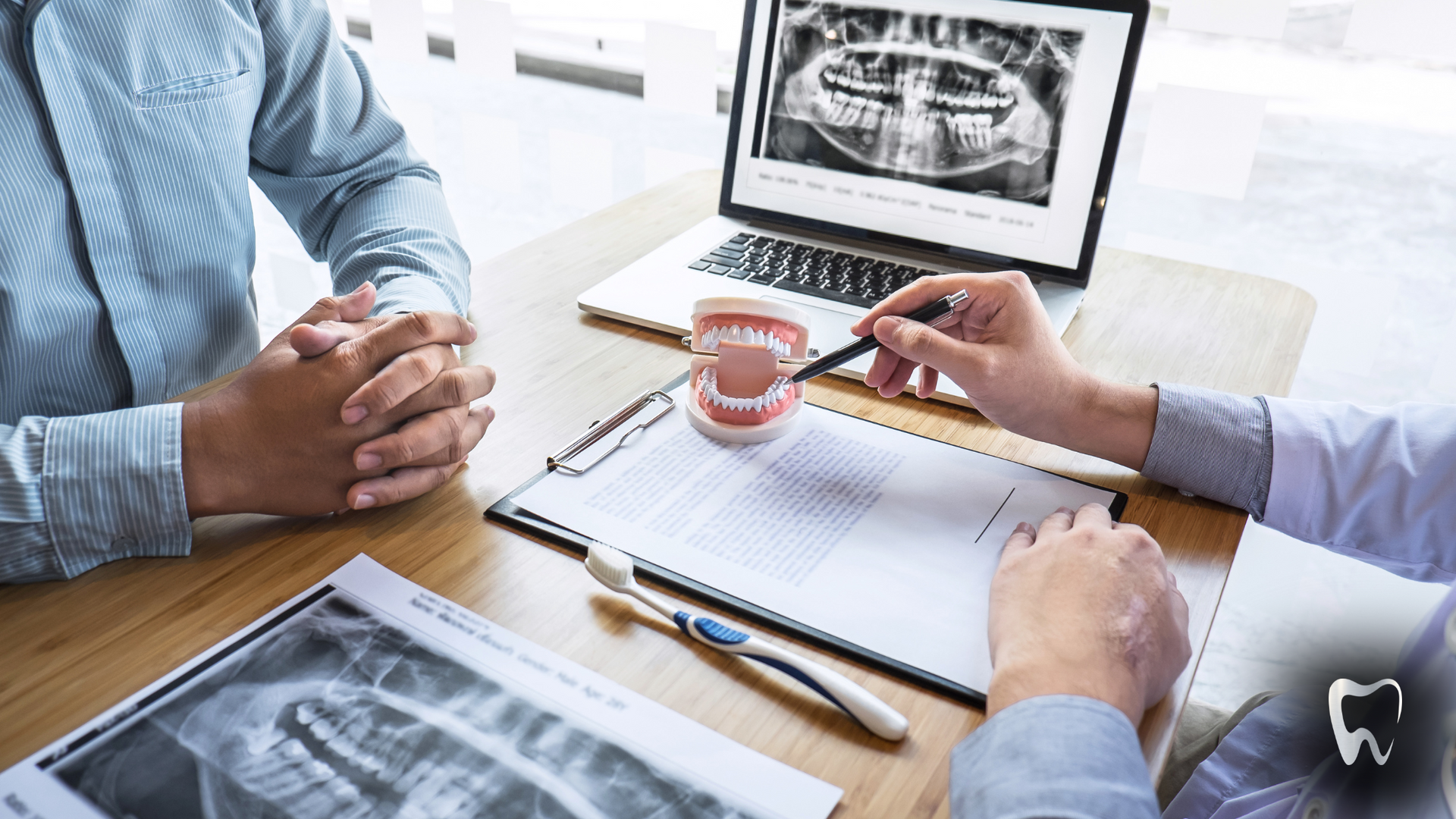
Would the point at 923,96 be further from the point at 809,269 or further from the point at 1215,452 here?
the point at 1215,452

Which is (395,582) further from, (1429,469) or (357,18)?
(357,18)

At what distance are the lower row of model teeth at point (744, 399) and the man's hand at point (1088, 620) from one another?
262 mm

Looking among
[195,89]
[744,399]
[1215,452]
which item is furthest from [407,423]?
[1215,452]

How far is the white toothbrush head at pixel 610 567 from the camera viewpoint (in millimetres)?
672

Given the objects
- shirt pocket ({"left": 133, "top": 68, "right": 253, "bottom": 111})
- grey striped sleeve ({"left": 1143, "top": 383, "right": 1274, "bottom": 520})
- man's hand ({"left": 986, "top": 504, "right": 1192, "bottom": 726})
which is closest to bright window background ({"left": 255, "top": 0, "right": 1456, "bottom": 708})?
grey striped sleeve ({"left": 1143, "top": 383, "right": 1274, "bottom": 520})

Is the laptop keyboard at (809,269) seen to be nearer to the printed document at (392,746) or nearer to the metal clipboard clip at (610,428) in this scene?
the metal clipboard clip at (610,428)

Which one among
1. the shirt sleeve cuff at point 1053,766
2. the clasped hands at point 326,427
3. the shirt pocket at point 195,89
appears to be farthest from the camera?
the shirt pocket at point 195,89

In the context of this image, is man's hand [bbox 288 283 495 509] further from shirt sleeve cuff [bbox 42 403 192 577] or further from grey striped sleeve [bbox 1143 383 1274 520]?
grey striped sleeve [bbox 1143 383 1274 520]

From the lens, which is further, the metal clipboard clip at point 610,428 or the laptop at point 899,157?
the laptop at point 899,157

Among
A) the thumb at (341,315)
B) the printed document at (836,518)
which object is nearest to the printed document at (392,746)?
the printed document at (836,518)

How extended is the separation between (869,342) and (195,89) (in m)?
0.75

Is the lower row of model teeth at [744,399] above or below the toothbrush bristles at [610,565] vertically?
above

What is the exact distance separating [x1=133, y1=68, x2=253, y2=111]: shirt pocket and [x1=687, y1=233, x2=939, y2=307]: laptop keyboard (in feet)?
1.79

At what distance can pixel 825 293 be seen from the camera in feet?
3.64
